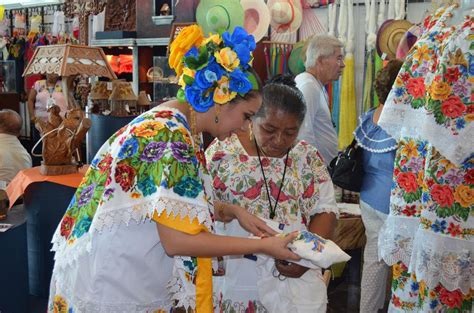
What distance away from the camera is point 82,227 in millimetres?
1690

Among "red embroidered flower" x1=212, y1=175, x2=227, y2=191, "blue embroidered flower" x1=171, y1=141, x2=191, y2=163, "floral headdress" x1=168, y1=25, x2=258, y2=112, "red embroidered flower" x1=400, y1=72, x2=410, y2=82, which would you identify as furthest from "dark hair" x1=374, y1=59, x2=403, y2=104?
"blue embroidered flower" x1=171, y1=141, x2=191, y2=163

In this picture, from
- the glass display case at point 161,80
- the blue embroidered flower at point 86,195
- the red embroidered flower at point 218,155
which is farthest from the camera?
the glass display case at point 161,80

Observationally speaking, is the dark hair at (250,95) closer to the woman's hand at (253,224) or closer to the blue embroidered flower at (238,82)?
the blue embroidered flower at (238,82)

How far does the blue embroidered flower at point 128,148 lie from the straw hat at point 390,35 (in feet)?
13.1

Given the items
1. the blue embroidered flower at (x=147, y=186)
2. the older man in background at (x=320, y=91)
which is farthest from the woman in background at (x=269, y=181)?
the older man in background at (x=320, y=91)

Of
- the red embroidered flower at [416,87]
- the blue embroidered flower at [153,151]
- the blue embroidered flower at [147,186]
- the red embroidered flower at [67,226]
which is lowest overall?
the red embroidered flower at [67,226]

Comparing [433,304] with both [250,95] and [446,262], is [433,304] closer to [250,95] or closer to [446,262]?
[446,262]

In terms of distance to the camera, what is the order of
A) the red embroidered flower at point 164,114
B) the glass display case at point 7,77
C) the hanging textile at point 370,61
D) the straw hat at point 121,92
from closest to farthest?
the red embroidered flower at point 164,114
the hanging textile at point 370,61
the straw hat at point 121,92
the glass display case at point 7,77

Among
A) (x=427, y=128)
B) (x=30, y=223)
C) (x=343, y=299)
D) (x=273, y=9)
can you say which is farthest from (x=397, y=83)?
(x=273, y=9)

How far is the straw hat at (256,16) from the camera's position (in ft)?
18.2

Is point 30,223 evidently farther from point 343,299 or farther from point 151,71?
point 151,71

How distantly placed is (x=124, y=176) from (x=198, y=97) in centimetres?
31

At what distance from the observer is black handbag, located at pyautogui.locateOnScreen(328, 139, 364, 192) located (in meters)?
3.41

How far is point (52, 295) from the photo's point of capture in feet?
6.15
